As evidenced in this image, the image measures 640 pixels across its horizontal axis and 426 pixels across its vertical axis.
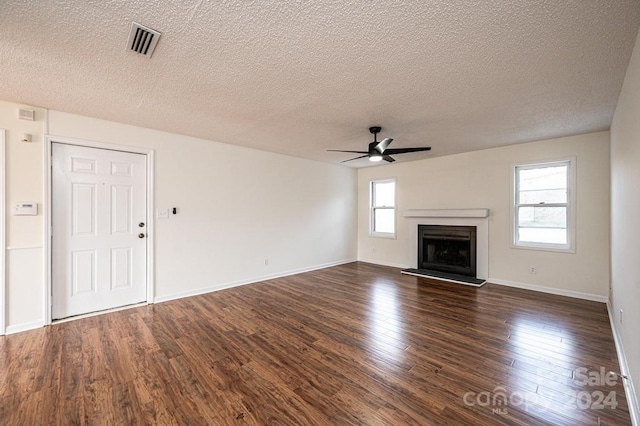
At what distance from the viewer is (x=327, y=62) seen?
223 centimetres

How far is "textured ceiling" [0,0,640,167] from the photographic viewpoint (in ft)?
5.51

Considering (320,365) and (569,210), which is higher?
(569,210)

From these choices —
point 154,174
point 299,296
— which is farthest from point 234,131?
point 299,296

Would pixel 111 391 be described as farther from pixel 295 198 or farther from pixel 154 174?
pixel 295 198

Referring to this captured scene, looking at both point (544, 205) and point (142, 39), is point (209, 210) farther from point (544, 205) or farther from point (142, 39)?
point (544, 205)

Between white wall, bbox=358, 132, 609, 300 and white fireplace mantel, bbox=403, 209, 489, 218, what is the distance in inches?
6.7

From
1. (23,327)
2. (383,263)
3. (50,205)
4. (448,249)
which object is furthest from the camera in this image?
(383,263)

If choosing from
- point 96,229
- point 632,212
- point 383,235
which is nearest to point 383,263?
point 383,235

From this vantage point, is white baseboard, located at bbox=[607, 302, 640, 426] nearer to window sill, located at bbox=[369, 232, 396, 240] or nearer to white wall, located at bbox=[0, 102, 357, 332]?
window sill, located at bbox=[369, 232, 396, 240]

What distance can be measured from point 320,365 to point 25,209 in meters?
3.71

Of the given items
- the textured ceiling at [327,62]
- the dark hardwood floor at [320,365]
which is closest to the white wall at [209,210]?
the textured ceiling at [327,62]

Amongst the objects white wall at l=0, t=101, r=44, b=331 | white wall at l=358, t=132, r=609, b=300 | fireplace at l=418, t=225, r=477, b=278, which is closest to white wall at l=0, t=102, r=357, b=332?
white wall at l=0, t=101, r=44, b=331

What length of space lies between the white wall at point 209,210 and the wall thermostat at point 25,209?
0.06 meters

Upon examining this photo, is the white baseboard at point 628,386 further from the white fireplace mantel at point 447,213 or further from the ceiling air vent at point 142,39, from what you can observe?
the ceiling air vent at point 142,39
